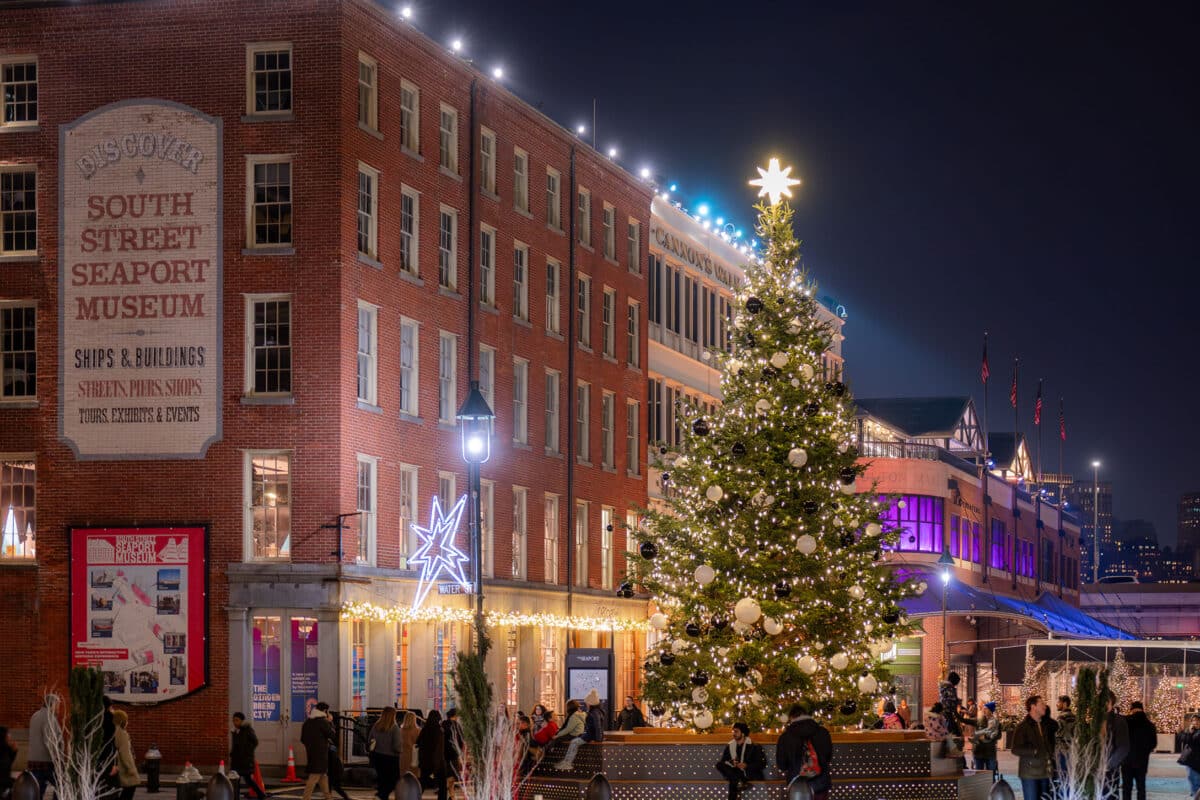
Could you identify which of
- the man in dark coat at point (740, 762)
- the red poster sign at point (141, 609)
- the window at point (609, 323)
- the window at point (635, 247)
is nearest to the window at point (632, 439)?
the window at point (609, 323)

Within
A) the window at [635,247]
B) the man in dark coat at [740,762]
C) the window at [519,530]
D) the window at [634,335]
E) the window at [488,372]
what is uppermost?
the window at [635,247]

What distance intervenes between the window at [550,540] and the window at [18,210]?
1756 cm

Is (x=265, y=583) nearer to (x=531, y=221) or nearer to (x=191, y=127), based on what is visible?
(x=191, y=127)

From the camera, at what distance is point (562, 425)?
197ft

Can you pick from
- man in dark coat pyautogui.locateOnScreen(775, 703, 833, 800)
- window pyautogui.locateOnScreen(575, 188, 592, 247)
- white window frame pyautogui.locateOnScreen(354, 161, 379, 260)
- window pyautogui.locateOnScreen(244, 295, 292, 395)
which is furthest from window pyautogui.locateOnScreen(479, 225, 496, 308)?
man in dark coat pyautogui.locateOnScreen(775, 703, 833, 800)

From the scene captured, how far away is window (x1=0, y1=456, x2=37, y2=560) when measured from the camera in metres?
46.4

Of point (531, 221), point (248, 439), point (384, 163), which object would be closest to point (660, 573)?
point (248, 439)

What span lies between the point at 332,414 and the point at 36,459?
23.4ft

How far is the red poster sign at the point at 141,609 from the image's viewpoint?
44406mm

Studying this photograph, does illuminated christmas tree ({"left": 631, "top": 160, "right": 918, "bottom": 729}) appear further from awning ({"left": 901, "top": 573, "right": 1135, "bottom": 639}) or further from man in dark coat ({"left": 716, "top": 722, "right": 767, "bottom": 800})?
awning ({"left": 901, "top": 573, "right": 1135, "bottom": 639})

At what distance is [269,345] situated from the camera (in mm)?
45500

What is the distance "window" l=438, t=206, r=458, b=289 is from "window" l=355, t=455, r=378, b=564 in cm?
631

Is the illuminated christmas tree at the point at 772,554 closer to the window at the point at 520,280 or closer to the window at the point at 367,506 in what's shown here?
the window at the point at 367,506

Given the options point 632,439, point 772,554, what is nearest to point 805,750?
point 772,554
